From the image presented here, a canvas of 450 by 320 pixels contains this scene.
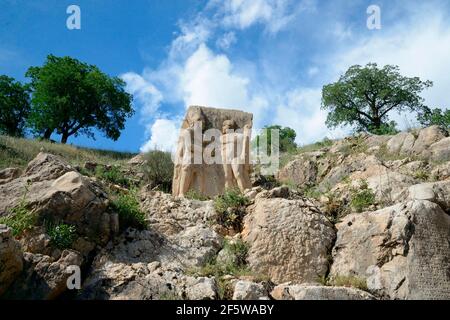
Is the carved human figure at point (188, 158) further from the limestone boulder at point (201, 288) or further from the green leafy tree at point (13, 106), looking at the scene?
the green leafy tree at point (13, 106)

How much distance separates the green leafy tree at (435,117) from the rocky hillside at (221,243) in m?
20.1

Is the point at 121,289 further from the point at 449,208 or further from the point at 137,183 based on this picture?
the point at 137,183

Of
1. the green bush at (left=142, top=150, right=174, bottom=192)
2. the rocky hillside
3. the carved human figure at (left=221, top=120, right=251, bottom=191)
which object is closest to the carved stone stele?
the carved human figure at (left=221, top=120, right=251, bottom=191)

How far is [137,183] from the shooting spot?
16.2 m

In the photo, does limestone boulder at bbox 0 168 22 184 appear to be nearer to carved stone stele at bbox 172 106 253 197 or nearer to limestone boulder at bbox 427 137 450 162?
carved stone stele at bbox 172 106 253 197

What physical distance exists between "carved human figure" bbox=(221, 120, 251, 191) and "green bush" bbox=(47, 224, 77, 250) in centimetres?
459

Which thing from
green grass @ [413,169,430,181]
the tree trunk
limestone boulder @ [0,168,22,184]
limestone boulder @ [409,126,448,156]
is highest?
the tree trunk

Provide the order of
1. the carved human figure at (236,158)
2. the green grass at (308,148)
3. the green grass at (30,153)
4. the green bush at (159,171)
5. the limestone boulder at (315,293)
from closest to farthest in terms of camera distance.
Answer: the limestone boulder at (315,293) → the carved human figure at (236,158) → the green bush at (159,171) → the green grass at (30,153) → the green grass at (308,148)

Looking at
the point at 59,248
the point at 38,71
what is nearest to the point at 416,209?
the point at 59,248

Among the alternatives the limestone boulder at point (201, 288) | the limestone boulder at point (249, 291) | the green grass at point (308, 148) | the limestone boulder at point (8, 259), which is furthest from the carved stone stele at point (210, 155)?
the green grass at point (308, 148)

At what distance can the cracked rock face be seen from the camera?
6277 mm

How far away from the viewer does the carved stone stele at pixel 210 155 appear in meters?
10.9
